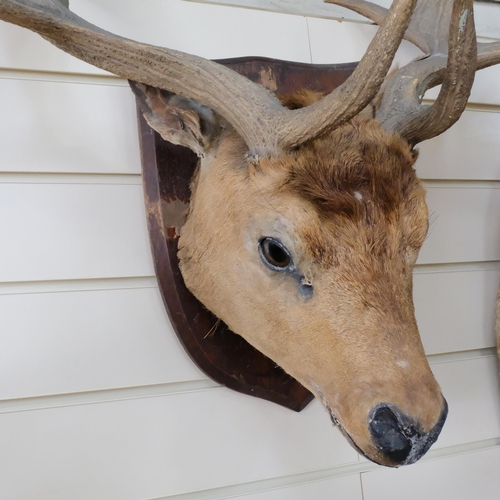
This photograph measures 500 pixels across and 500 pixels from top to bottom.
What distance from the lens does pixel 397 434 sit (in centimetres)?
64

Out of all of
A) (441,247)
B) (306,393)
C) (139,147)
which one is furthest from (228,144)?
(441,247)

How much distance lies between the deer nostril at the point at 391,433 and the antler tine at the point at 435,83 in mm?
474

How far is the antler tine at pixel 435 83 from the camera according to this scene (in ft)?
2.19

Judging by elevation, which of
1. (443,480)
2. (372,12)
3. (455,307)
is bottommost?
(443,480)

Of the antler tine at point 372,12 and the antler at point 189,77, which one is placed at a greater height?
the antler tine at point 372,12

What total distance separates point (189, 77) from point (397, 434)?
0.63 meters

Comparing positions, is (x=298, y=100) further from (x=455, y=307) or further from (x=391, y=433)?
(x=455, y=307)

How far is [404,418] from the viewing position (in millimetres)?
634

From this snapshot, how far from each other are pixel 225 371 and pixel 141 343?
187 mm

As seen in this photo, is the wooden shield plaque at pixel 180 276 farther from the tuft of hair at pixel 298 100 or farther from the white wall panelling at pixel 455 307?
the white wall panelling at pixel 455 307

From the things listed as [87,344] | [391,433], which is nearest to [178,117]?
[87,344]

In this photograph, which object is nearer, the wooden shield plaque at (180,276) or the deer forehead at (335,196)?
the deer forehead at (335,196)

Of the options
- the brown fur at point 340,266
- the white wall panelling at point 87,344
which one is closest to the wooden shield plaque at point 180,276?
the white wall panelling at point 87,344

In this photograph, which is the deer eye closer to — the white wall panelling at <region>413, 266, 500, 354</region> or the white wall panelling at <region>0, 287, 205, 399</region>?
the white wall panelling at <region>0, 287, 205, 399</region>
